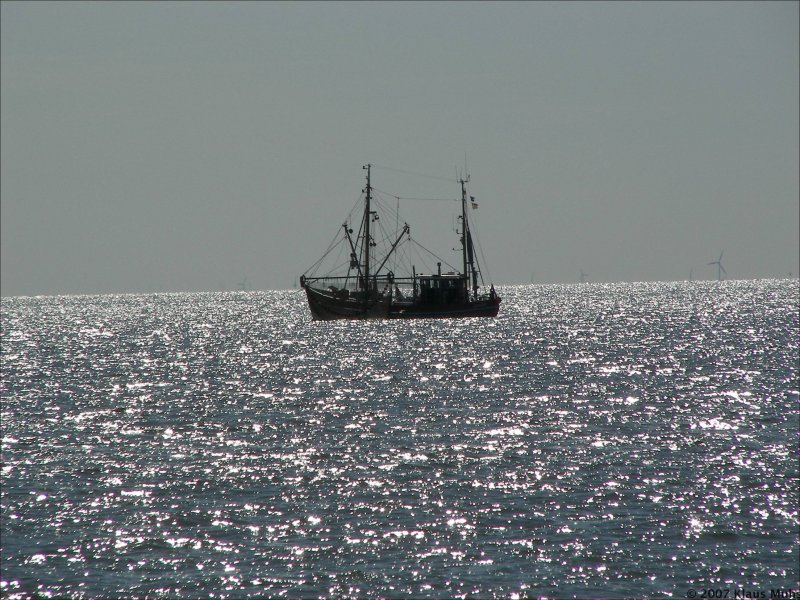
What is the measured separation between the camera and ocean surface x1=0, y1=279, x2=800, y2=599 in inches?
1056

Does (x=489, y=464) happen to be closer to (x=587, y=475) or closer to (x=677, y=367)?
(x=587, y=475)

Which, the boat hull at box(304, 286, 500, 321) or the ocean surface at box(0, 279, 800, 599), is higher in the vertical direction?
the boat hull at box(304, 286, 500, 321)

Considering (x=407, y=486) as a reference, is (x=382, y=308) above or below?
above

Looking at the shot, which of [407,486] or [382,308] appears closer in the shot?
[407,486]

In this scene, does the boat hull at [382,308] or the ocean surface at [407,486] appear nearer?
the ocean surface at [407,486]

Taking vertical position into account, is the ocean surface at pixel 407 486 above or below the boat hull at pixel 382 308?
below

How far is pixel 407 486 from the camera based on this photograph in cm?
3703

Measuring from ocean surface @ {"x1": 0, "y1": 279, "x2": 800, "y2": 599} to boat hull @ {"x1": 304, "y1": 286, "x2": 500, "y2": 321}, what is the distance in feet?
212

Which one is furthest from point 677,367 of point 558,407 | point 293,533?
point 293,533

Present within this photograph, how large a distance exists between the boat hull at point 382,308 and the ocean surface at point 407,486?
64.6m

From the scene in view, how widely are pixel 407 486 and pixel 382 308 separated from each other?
119m

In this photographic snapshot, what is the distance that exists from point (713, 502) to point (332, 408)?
106ft

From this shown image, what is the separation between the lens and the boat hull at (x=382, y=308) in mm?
149625

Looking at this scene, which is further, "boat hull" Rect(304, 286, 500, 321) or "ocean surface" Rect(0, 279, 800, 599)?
"boat hull" Rect(304, 286, 500, 321)
